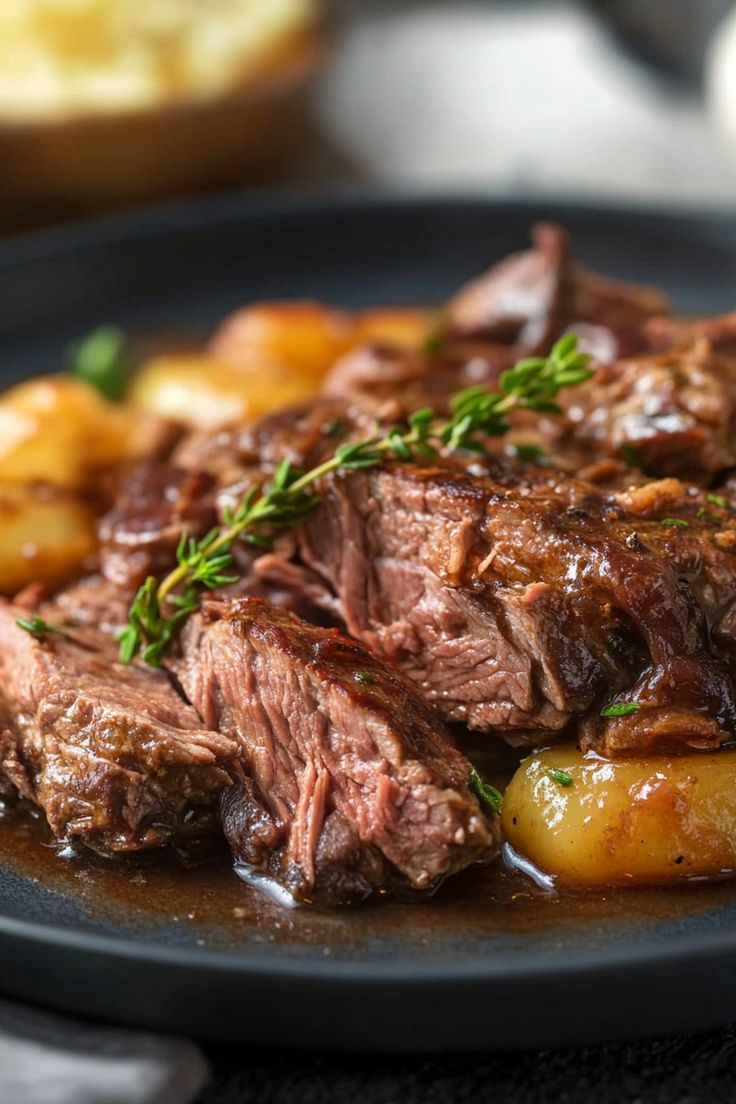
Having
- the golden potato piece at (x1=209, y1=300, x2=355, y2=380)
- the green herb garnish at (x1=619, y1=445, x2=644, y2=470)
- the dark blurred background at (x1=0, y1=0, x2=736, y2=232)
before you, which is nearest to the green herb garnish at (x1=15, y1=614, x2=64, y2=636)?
the green herb garnish at (x1=619, y1=445, x2=644, y2=470)

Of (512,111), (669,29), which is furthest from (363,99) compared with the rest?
(669,29)

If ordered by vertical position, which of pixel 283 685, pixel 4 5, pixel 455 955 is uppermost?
pixel 4 5

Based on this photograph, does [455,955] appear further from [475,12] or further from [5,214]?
[475,12]

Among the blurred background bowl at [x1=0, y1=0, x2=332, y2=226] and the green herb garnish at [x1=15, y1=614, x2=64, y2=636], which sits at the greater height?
the blurred background bowl at [x1=0, y1=0, x2=332, y2=226]

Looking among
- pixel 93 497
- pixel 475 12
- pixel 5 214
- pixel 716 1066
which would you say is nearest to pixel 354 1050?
pixel 716 1066

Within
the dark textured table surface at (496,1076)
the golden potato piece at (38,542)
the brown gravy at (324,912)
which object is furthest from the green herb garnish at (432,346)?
the dark textured table surface at (496,1076)

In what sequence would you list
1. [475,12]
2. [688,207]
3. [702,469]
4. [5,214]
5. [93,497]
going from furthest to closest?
[475,12] < [5,214] < [688,207] < [93,497] < [702,469]

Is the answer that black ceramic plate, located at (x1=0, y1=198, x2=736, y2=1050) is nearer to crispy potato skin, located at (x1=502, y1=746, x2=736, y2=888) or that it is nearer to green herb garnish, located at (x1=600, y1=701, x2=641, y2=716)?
crispy potato skin, located at (x1=502, y1=746, x2=736, y2=888)
